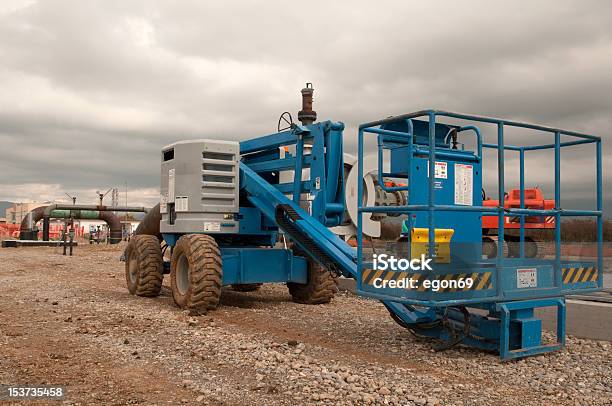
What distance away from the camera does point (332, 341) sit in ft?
23.8

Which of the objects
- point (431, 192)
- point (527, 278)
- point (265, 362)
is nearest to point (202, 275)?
point (265, 362)

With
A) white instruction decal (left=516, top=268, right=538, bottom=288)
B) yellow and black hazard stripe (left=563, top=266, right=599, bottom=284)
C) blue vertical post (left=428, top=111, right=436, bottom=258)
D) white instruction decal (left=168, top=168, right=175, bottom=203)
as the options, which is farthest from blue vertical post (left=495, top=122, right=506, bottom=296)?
white instruction decal (left=168, top=168, right=175, bottom=203)

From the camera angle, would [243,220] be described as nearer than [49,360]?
No

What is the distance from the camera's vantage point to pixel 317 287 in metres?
10.2

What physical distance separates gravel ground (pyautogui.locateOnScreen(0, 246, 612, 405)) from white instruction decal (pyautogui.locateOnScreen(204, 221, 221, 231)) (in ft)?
4.40

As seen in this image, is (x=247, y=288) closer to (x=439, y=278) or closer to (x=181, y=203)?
(x=181, y=203)

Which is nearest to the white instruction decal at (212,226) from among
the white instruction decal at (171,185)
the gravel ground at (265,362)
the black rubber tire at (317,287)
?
the white instruction decal at (171,185)

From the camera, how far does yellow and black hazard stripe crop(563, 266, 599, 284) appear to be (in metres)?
6.66

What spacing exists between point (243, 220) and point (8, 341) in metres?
4.09

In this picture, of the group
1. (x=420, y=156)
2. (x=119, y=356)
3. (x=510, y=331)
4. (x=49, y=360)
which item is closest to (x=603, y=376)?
(x=510, y=331)

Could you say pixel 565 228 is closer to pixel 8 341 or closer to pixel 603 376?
pixel 603 376

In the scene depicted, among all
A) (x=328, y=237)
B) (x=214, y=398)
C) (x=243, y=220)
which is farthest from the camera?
(x=243, y=220)

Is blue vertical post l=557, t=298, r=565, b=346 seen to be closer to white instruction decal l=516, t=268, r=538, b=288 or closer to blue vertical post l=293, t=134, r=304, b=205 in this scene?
white instruction decal l=516, t=268, r=538, b=288

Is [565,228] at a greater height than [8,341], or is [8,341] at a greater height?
[565,228]
